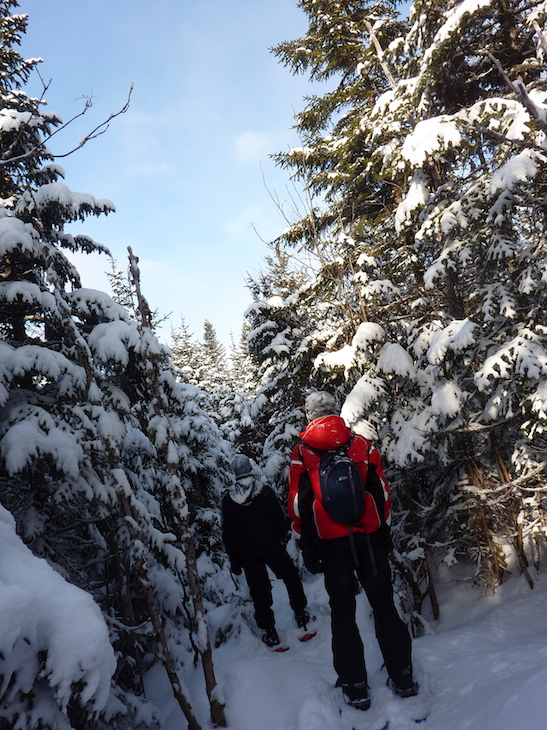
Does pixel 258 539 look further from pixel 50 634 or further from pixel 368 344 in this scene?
pixel 50 634

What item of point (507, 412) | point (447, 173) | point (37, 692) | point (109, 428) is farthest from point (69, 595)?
point (447, 173)

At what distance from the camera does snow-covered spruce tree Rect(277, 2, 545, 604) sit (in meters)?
5.97

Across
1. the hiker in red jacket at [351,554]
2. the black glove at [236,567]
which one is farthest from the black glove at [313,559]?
the black glove at [236,567]

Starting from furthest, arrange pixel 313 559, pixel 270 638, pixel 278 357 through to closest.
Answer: pixel 278 357
pixel 270 638
pixel 313 559

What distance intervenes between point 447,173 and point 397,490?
6.35 meters

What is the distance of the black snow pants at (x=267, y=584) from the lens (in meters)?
5.68

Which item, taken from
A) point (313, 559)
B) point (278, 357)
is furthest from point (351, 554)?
point (278, 357)

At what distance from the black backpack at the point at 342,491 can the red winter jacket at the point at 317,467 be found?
116mm

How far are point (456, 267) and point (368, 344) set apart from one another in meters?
2.00

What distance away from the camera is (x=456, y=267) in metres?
7.07

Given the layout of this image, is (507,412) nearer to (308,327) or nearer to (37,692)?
(37,692)

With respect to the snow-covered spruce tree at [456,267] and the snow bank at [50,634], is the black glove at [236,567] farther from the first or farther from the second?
the snow bank at [50,634]

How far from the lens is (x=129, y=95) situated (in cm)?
395

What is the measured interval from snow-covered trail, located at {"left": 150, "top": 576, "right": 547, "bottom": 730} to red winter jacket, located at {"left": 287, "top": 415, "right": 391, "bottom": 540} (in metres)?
1.30
